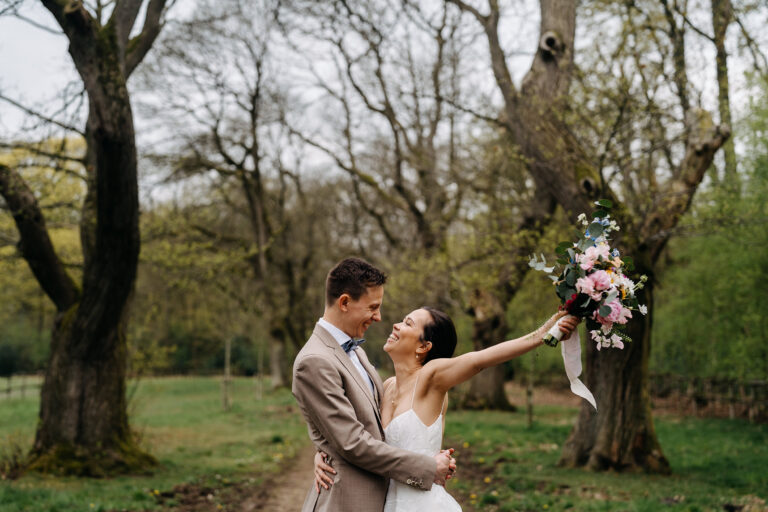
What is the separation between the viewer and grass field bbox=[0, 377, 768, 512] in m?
8.48

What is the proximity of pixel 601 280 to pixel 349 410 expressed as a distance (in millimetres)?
1385

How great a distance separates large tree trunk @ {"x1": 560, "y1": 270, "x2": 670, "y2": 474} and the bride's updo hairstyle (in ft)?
23.3

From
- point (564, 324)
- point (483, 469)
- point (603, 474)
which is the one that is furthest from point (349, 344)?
point (483, 469)

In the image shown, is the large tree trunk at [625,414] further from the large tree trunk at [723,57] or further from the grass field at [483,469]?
Answer: the large tree trunk at [723,57]

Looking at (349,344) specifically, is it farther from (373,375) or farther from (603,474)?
(603,474)

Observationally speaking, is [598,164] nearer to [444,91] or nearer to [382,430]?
[382,430]

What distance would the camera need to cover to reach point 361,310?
379cm

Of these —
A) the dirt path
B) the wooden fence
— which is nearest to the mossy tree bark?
the dirt path

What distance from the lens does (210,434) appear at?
660 inches

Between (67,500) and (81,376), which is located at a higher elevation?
(81,376)

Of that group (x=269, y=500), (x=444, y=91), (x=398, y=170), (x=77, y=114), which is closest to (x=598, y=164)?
(x=269, y=500)

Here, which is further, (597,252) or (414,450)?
(414,450)

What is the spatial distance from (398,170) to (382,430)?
19039 millimetres

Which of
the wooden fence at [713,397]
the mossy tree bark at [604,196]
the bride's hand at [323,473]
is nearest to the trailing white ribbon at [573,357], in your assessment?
the bride's hand at [323,473]
